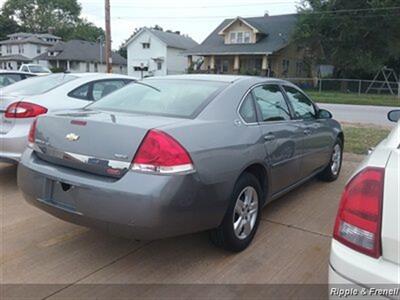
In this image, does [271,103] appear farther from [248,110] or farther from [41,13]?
[41,13]

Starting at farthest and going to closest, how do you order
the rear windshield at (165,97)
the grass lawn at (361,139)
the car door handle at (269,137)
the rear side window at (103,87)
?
the grass lawn at (361,139) → the rear side window at (103,87) → the car door handle at (269,137) → the rear windshield at (165,97)

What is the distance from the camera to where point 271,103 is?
13.8 ft

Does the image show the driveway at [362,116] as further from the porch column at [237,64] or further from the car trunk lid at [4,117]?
the porch column at [237,64]

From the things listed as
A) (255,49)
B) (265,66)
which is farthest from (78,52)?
(265,66)

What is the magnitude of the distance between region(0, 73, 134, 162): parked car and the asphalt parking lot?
35.2 inches

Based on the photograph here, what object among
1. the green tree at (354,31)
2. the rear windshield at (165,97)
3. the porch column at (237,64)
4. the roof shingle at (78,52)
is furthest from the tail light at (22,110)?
the roof shingle at (78,52)

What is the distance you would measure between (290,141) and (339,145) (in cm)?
198

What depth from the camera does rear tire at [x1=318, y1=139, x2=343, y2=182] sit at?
18.6 feet

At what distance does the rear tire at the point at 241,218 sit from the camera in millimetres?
3336

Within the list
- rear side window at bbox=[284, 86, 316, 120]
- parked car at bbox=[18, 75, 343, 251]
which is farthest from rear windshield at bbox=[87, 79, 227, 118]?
rear side window at bbox=[284, 86, 316, 120]

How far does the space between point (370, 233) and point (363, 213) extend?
9 cm

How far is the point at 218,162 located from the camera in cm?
311

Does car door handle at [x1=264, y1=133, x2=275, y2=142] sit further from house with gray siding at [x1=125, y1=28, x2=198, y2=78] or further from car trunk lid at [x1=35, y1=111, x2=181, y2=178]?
house with gray siding at [x1=125, y1=28, x2=198, y2=78]

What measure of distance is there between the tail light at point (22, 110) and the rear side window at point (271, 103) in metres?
2.76
